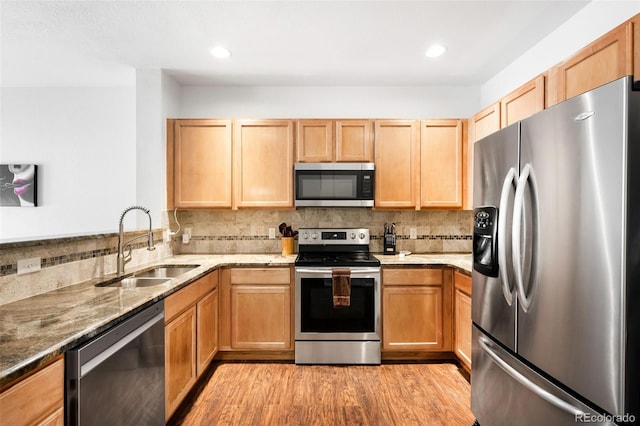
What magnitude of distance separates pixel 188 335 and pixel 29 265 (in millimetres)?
992

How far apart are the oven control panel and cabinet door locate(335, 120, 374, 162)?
2.36ft

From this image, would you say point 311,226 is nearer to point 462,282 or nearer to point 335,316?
point 335,316

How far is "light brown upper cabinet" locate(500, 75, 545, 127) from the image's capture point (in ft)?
6.79

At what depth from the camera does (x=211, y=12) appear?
84.3 inches

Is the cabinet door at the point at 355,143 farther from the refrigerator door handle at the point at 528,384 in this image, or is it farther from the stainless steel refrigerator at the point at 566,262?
the refrigerator door handle at the point at 528,384

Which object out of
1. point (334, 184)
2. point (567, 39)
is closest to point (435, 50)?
point (567, 39)

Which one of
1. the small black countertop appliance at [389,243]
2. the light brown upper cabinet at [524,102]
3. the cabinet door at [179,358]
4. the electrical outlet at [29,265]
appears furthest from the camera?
the small black countertop appliance at [389,243]

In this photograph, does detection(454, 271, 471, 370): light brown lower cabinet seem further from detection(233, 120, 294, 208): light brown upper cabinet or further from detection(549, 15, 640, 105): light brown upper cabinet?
detection(233, 120, 294, 208): light brown upper cabinet

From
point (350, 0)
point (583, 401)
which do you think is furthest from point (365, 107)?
point (583, 401)

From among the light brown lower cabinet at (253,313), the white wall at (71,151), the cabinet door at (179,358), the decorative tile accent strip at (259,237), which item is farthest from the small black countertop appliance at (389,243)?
the white wall at (71,151)

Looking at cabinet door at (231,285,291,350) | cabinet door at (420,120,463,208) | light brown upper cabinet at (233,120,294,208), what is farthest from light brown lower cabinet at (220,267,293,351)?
cabinet door at (420,120,463,208)

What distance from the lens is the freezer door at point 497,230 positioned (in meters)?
1.56

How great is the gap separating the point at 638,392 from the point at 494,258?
72cm

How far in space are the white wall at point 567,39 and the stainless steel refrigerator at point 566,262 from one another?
1.01 meters
